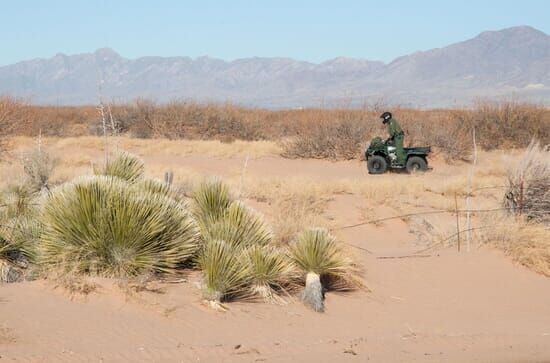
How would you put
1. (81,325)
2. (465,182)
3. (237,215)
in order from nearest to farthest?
1. (81,325)
2. (237,215)
3. (465,182)

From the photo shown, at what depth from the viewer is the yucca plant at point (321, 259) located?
10.3 meters

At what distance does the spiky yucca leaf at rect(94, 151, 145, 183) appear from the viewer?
1188 cm

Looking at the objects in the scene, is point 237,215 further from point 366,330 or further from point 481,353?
point 481,353

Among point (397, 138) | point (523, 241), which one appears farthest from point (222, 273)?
point (397, 138)

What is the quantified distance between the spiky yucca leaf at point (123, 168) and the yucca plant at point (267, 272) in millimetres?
2698

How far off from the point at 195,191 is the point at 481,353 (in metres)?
4.77

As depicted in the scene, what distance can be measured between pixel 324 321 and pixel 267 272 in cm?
94

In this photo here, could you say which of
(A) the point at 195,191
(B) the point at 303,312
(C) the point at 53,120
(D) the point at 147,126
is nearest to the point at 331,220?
(A) the point at 195,191

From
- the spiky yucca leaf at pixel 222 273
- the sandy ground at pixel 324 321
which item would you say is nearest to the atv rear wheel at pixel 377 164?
the sandy ground at pixel 324 321

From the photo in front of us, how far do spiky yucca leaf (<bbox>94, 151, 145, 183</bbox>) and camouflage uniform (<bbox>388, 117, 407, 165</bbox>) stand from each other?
12.0 meters

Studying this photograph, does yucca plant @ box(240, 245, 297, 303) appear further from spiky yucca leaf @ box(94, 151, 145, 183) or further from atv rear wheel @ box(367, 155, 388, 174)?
atv rear wheel @ box(367, 155, 388, 174)

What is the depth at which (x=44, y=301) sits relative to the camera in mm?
8234

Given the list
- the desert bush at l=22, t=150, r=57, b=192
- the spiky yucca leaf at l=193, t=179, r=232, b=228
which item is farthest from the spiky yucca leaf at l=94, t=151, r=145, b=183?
the desert bush at l=22, t=150, r=57, b=192

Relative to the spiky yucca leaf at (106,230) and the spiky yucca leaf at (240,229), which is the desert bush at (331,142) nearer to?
the spiky yucca leaf at (240,229)
